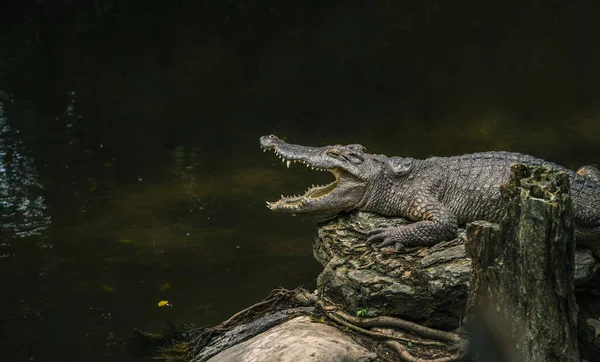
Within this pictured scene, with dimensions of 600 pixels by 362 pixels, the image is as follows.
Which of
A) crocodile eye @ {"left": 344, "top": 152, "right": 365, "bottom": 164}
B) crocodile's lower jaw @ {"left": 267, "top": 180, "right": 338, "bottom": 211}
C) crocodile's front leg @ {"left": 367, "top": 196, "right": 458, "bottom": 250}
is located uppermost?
crocodile eye @ {"left": 344, "top": 152, "right": 365, "bottom": 164}

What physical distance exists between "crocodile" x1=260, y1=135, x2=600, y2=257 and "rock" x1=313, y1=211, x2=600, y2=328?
0.53 feet

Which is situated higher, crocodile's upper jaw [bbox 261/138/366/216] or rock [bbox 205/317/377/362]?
crocodile's upper jaw [bbox 261/138/366/216]

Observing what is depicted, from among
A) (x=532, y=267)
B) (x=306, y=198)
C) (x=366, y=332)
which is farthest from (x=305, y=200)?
(x=532, y=267)

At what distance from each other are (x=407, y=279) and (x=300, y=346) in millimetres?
878

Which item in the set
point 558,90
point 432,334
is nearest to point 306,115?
point 558,90

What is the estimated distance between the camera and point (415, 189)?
571 centimetres

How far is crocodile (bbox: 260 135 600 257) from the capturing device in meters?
5.34

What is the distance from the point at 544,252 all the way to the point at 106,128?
30.0ft

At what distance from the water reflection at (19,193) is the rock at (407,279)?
4466mm

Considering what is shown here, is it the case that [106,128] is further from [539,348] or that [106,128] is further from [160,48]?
[539,348]

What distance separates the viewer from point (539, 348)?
3.80m

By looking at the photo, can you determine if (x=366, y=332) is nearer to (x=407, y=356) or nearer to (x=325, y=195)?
(x=407, y=356)

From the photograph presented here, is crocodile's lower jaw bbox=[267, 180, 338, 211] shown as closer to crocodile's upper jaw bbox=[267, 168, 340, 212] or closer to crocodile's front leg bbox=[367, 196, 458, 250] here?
crocodile's upper jaw bbox=[267, 168, 340, 212]

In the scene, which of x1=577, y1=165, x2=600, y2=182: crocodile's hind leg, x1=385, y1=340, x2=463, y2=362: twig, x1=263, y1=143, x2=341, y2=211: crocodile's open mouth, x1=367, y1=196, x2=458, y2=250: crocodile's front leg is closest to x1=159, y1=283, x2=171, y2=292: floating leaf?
x1=263, y1=143, x2=341, y2=211: crocodile's open mouth
